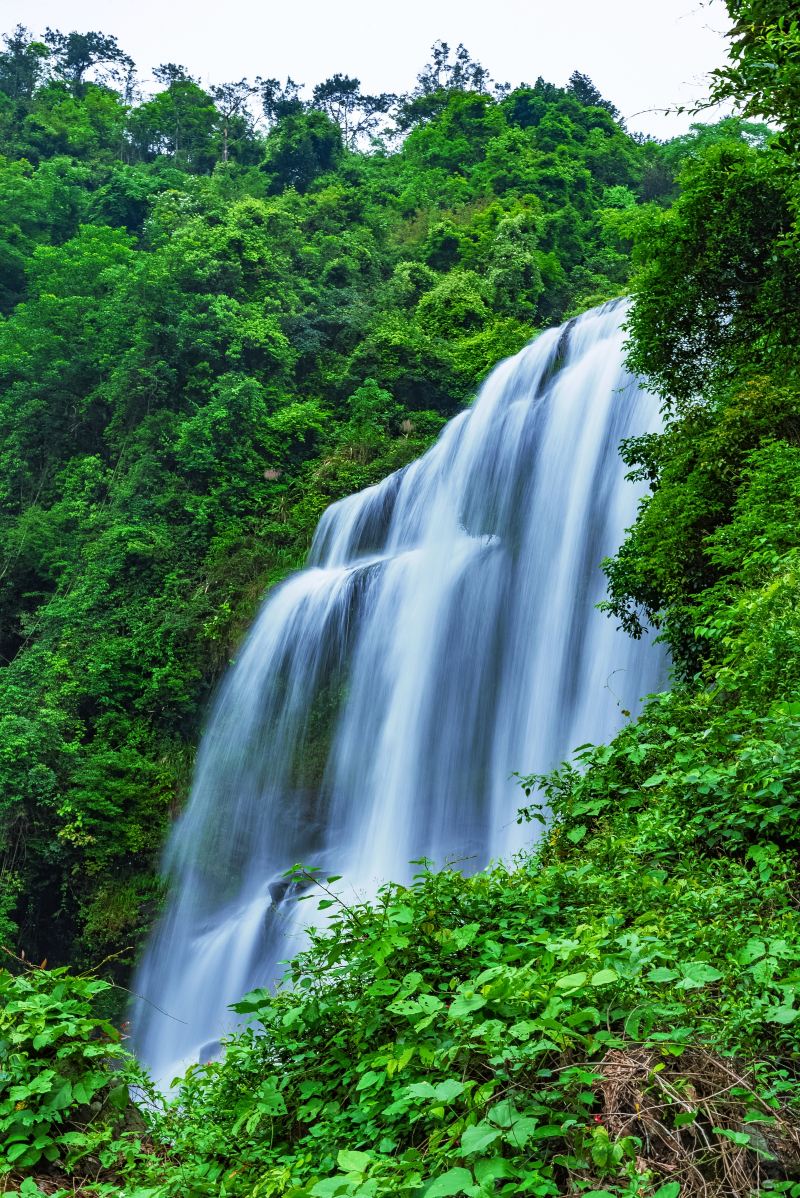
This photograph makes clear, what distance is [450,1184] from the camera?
68.0 inches

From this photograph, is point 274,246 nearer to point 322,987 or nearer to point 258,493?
point 258,493

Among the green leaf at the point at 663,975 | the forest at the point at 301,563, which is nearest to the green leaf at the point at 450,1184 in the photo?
the forest at the point at 301,563

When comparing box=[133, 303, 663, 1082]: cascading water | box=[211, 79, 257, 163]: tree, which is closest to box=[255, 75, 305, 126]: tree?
box=[211, 79, 257, 163]: tree

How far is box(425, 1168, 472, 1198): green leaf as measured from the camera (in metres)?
1.70

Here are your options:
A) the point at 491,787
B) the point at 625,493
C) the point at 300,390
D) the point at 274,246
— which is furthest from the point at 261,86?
the point at 491,787

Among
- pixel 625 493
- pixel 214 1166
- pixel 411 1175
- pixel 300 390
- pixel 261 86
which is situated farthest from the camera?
pixel 261 86

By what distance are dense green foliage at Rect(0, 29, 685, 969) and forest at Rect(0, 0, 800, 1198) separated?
0.09 m

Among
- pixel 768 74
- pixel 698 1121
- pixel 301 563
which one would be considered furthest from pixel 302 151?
pixel 698 1121

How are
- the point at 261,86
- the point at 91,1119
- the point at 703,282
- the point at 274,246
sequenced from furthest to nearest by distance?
the point at 261,86, the point at 274,246, the point at 703,282, the point at 91,1119

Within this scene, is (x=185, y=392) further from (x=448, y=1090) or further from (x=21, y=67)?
(x=21, y=67)

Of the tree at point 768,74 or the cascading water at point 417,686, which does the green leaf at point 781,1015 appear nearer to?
the tree at point 768,74

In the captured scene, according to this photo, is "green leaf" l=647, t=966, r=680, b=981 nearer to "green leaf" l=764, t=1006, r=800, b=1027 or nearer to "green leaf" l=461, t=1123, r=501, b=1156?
"green leaf" l=764, t=1006, r=800, b=1027

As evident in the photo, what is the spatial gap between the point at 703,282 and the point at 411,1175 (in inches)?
311

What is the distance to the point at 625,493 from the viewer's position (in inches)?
423
